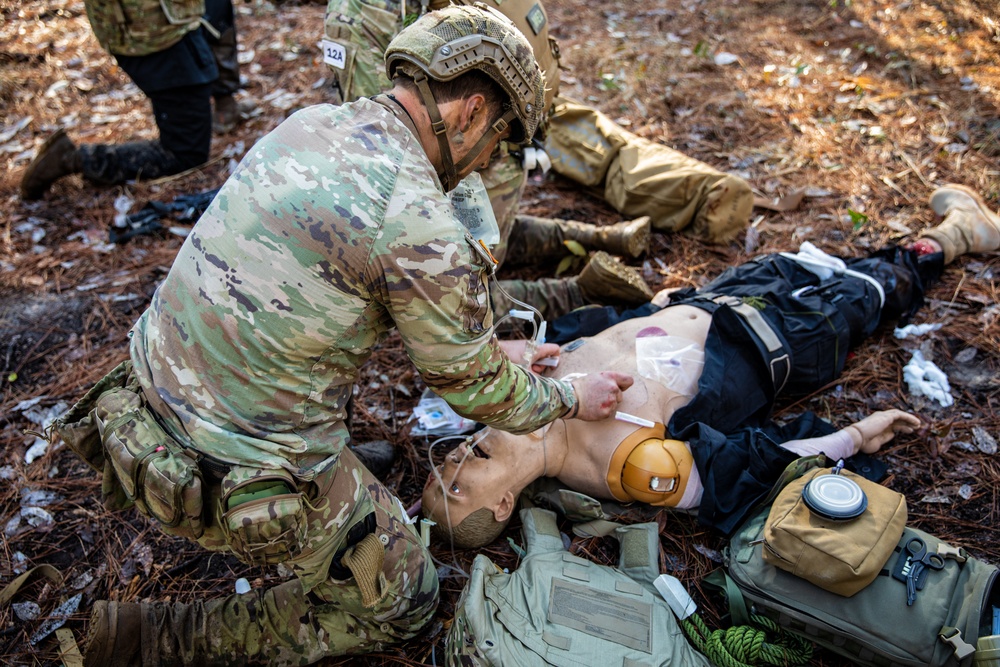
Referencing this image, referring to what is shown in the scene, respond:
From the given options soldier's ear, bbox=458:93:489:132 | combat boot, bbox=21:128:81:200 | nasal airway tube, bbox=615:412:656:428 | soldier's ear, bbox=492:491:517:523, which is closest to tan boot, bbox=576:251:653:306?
nasal airway tube, bbox=615:412:656:428

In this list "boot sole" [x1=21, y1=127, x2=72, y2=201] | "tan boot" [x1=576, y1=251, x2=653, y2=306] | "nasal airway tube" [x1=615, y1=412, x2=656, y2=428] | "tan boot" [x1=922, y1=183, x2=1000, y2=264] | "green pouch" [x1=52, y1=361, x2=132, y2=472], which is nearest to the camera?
"green pouch" [x1=52, y1=361, x2=132, y2=472]

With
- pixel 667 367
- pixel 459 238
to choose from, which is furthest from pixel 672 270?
pixel 459 238

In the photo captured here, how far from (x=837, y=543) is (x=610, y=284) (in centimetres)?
205

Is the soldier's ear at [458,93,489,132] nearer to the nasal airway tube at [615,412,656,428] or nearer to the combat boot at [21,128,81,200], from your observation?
the nasal airway tube at [615,412,656,428]

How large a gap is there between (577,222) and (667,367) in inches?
71.5

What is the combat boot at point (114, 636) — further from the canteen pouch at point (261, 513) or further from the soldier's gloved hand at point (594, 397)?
the soldier's gloved hand at point (594, 397)

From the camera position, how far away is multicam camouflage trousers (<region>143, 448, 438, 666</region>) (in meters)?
2.58

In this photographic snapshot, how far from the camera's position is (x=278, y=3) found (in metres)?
9.27

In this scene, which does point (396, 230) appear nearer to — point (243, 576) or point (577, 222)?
point (243, 576)

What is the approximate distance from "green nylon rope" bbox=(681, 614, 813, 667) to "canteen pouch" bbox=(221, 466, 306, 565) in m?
1.59

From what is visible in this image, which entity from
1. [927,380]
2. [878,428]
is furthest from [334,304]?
[927,380]

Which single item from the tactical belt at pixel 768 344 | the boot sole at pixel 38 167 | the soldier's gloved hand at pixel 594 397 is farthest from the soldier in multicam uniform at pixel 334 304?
the boot sole at pixel 38 167

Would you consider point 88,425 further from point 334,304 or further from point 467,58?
point 467,58

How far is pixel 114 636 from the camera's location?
2.57 m
